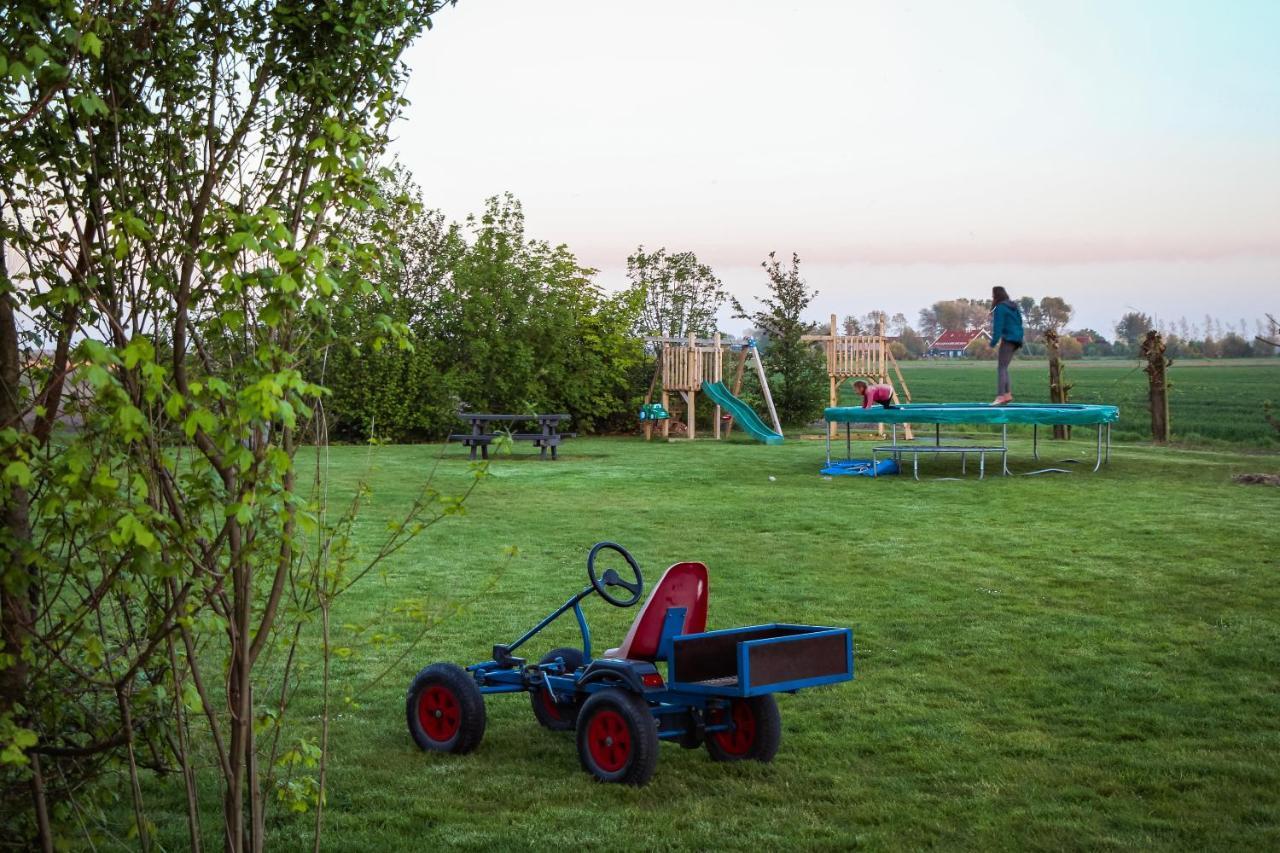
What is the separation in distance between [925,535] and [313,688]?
6.89 meters

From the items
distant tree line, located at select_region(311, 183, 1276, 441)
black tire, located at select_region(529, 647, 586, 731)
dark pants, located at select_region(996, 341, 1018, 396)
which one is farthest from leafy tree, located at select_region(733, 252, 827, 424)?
black tire, located at select_region(529, 647, 586, 731)

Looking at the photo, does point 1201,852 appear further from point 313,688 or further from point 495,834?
point 313,688

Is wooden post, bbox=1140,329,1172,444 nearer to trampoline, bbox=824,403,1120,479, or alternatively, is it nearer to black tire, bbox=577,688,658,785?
trampoline, bbox=824,403,1120,479

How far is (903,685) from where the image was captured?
21.8 ft

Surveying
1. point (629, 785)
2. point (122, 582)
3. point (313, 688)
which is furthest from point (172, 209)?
point (313, 688)

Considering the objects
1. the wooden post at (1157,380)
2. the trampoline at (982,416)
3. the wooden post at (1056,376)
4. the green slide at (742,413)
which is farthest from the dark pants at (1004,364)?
the wooden post at (1056,376)

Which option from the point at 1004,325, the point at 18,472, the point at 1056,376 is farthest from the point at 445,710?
the point at 1056,376

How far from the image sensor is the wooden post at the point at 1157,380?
24.5 m

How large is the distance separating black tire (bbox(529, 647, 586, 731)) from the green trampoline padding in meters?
11.7

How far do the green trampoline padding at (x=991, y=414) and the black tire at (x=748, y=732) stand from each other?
11875 millimetres

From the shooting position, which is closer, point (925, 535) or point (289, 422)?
point (289, 422)

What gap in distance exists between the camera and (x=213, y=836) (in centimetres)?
470

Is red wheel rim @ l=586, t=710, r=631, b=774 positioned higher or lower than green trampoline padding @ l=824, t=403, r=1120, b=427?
lower

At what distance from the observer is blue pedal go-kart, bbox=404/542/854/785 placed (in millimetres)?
5078
